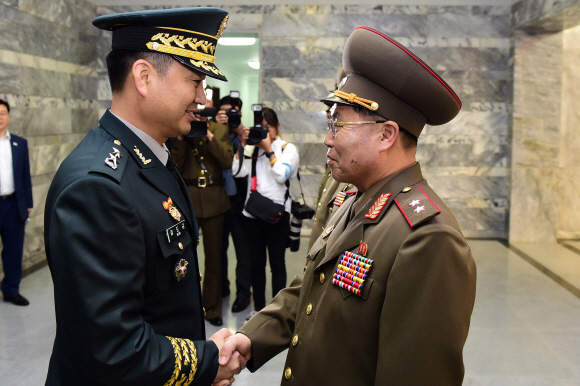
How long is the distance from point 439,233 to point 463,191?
6184 mm

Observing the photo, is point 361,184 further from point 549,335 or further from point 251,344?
point 549,335

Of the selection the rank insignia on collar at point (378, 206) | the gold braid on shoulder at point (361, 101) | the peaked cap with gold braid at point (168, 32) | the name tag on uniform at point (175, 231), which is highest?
the peaked cap with gold braid at point (168, 32)

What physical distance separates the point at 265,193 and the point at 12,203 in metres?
2.22

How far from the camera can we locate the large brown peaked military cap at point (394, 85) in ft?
4.58

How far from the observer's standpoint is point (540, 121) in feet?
21.7

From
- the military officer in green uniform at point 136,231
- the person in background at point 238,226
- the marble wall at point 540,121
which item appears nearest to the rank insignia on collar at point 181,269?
the military officer in green uniform at point 136,231

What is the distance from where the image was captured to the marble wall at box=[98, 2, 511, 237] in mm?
6852

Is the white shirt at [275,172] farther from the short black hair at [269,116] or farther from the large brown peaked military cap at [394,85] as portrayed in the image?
the large brown peaked military cap at [394,85]

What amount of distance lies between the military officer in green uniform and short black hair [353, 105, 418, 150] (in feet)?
1.41

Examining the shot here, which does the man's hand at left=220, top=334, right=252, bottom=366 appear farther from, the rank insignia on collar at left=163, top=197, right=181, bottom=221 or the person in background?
the person in background

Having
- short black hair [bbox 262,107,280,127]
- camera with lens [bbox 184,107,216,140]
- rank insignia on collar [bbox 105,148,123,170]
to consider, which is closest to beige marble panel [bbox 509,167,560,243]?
short black hair [bbox 262,107,280,127]

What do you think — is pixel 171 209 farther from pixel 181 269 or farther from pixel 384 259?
pixel 384 259

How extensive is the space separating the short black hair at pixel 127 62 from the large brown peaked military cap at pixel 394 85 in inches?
19.4

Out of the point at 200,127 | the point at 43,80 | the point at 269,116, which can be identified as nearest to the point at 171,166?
the point at 200,127
